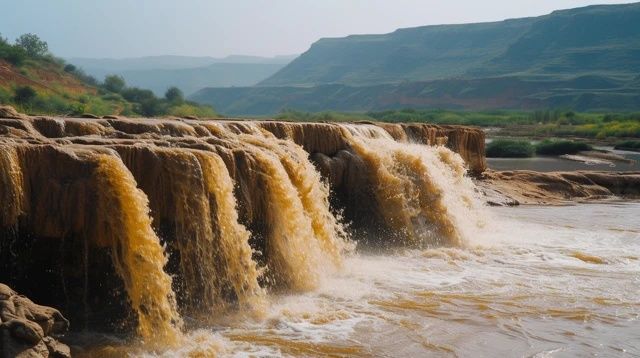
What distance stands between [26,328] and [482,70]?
404 feet

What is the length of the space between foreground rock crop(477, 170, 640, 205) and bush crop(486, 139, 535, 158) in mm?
14575

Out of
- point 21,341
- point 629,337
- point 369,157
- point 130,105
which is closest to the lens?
point 21,341

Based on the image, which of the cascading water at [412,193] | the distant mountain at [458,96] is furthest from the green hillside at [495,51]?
the cascading water at [412,193]

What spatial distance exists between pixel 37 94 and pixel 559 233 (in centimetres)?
2562

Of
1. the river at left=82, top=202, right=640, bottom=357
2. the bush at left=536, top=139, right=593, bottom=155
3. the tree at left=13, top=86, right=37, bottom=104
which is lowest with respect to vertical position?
the bush at left=536, top=139, right=593, bottom=155

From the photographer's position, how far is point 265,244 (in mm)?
9109

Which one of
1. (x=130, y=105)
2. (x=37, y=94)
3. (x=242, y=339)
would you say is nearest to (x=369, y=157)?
(x=242, y=339)

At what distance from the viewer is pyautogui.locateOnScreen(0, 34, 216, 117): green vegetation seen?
31969mm

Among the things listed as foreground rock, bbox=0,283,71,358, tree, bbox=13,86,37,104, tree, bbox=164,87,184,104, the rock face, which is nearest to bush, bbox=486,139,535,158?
tree, bbox=164,87,184,104

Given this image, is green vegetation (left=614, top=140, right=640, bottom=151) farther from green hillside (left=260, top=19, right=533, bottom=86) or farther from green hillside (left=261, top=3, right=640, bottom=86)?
green hillside (left=260, top=19, right=533, bottom=86)

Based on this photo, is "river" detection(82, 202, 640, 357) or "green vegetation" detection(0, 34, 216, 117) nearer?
"river" detection(82, 202, 640, 357)

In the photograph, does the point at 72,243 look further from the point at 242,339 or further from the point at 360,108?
the point at 360,108

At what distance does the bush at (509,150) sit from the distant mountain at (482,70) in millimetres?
52682

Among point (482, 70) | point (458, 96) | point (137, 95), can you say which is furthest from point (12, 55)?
point (482, 70)
